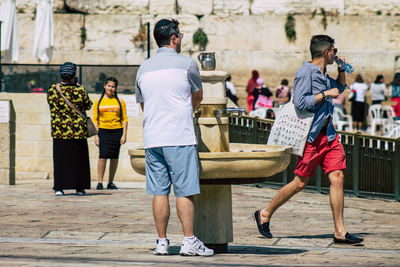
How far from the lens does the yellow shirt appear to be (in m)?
13.0

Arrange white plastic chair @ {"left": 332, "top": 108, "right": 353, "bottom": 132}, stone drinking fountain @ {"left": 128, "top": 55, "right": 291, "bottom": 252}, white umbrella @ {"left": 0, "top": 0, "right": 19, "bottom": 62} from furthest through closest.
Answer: white plastic chair @ {"left": 332, "top": 108, "right": 353, "bottom": 132} < white umbrella @ {"left": 0, "top": 0, "right": 19, "bottom": 62} < stone drinking fountain @ {"left": 128, "top": 55, "right": 291, "bottom": 252}

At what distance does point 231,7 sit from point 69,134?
14.2 meters

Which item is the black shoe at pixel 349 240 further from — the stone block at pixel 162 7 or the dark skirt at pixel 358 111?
the stone block at pixel 162 7

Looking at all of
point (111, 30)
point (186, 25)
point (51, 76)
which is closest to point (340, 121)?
point (186, 25)

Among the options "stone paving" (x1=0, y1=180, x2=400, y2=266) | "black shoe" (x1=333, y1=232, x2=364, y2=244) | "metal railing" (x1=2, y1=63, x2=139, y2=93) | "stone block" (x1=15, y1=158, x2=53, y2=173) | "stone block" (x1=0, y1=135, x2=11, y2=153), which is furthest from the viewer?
"metal railing" (x1=2, y1=63, x2=139, y2=93)

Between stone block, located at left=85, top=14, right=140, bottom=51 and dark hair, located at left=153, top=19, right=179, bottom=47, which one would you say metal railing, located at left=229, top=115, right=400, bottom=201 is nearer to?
dark hair, located at left=153, top=19, right=179, bottom=47

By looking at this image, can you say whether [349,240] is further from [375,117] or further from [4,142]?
[375,117]

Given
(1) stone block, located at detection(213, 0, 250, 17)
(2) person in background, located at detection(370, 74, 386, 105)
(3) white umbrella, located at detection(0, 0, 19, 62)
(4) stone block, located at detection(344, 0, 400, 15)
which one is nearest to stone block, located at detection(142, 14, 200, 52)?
(1) stone block, located at detection(213, 0, 250, 17)

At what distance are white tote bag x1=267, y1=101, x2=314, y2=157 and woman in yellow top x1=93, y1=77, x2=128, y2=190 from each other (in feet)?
18.6

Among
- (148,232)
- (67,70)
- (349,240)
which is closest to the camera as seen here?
(349,240)

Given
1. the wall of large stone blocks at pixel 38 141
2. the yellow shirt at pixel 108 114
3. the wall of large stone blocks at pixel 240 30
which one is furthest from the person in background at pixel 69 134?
the wall of large stone blocks at pixel 240 30

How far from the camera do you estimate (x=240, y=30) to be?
2502 cm

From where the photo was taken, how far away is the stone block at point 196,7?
82.7ft

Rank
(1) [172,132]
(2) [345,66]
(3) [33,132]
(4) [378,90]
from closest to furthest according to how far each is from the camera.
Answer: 1. (1) [172,132]
2. (2) [345,66]
3. (3) [33,132]
4. (4) [378,90]
